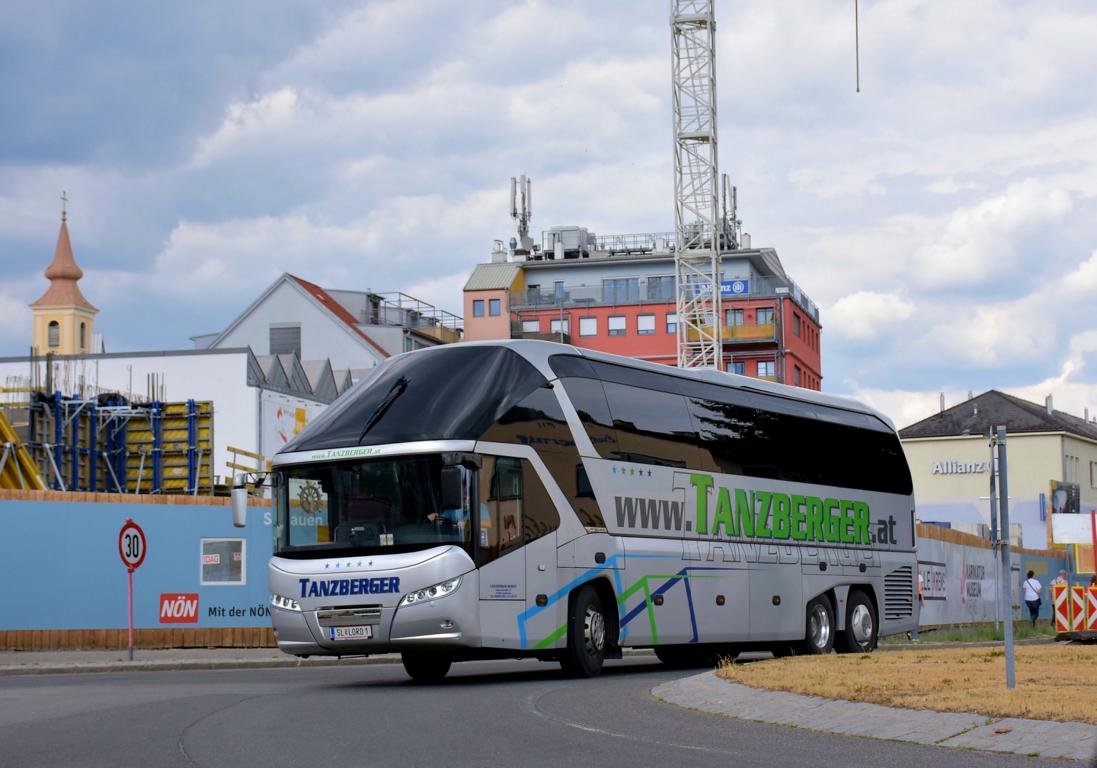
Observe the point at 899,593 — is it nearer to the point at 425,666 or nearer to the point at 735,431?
the point at 735,431

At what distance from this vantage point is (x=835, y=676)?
50.8 feet

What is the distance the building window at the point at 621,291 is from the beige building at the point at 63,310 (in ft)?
161

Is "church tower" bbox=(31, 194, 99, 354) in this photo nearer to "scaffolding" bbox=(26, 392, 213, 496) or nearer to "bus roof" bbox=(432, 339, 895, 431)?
"scaffolding" bbox=(26, 392, 213, 496)

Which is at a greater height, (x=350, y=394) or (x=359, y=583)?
(x=350, y=394)

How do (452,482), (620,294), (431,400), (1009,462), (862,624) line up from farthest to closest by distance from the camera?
(620,294), (1009,462), (862,624), (431,400), (452,482)

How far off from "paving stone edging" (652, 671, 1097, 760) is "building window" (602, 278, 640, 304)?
100774 millimetres

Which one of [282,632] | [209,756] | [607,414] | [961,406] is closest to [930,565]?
[607,414]

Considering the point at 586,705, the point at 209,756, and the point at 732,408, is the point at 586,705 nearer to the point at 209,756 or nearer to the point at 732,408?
the point at 209,756

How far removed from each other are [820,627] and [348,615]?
905 cm

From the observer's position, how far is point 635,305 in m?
115

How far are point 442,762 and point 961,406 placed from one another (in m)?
103

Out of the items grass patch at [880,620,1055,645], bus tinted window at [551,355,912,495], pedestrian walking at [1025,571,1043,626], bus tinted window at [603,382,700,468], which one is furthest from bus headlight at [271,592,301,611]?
pedestrian walking at [1025,571,1043,626]

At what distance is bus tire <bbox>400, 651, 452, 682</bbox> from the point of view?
19.5 m

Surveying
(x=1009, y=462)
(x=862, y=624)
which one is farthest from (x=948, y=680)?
(x=1009, y=462)
